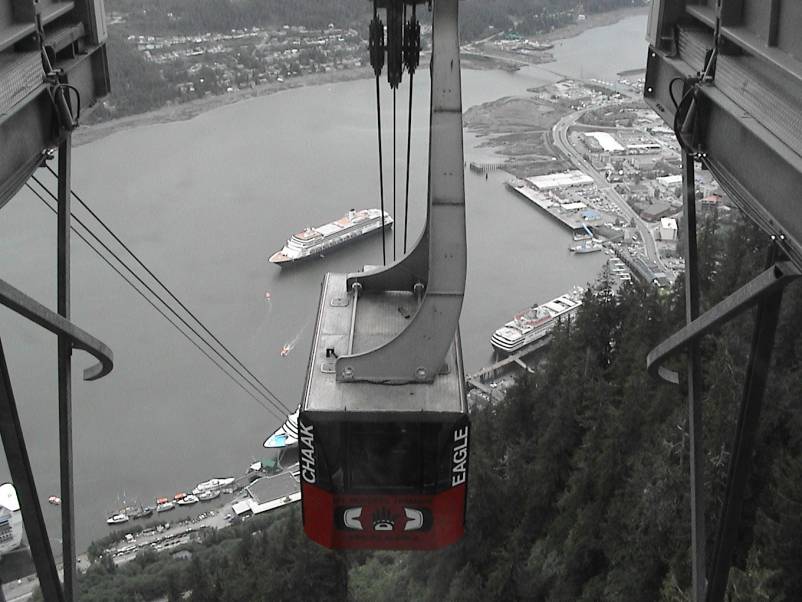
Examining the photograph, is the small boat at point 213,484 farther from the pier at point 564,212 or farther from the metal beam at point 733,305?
the metal beam at point 733,305

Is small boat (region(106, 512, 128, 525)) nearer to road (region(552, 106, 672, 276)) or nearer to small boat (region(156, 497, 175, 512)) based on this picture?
small boat (region(156, 497, 175, 512))

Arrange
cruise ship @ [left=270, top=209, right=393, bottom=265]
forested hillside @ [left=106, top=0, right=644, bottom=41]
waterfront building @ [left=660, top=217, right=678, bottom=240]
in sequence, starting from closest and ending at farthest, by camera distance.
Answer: cruise ship @ [left=270, top=209, right=393, bottom=265]
waterfront building @ [left=660, top=217, right=678, bottom=240]
forested hillside @ [left=106, top=0, right=644, bottom=41]

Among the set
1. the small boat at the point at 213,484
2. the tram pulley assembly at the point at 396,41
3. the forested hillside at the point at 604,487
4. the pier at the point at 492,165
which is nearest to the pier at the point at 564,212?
the pier at the point at 492,165

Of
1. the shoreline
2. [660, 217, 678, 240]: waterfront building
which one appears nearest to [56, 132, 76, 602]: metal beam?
[660, 217, 678, 240]: waterfront building

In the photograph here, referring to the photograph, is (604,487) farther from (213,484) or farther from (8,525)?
(8,525)

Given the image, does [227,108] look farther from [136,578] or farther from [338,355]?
[338,355]

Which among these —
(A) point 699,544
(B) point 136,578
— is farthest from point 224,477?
(A) point 699,544
